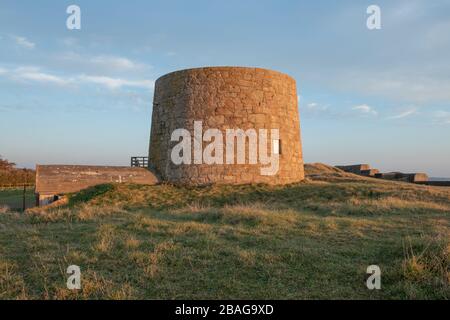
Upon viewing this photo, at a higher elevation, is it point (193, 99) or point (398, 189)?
point (193, 99)

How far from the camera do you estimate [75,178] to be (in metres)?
15.1

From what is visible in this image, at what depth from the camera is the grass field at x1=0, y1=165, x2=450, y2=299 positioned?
3938mm

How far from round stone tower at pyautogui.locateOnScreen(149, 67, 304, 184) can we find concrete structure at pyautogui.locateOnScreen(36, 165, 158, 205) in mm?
1197

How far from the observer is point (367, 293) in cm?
394

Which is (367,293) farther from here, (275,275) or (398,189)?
(398,189)

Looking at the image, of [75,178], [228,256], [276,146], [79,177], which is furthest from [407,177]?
[228,256]

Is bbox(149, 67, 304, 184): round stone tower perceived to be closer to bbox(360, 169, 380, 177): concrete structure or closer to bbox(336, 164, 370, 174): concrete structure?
bbox(360, 169, 380, 177): concrete structure

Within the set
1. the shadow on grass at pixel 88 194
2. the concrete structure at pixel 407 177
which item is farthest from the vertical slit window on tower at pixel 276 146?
the concrete structure at pixel 407 177

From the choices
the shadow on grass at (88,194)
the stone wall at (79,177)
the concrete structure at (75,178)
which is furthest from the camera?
the stone wall at (79,177)

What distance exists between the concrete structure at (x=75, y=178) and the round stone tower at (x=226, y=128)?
1197 mm

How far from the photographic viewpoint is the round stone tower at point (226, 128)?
50.1ft

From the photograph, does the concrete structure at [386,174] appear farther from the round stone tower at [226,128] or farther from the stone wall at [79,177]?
the stone wall at [79,177]
